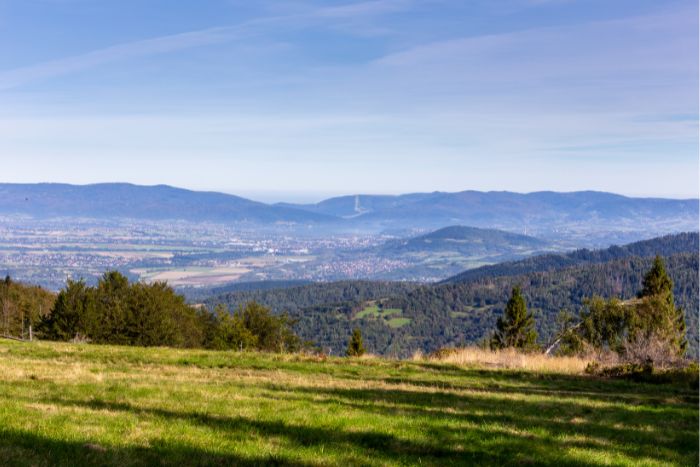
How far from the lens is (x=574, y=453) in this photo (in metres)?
10.0

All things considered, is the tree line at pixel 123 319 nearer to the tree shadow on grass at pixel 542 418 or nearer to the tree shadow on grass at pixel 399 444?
the tree shadow on grass at pixel 542 418

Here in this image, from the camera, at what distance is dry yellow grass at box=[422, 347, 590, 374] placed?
23641 mm

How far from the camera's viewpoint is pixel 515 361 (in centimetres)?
2495

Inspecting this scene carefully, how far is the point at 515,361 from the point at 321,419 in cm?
1543

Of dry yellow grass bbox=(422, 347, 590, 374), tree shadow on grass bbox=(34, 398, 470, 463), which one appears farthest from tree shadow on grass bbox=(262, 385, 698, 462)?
dry yellow grass bbox=(422, 347, 590, 374)

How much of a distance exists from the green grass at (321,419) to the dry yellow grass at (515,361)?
319 cm

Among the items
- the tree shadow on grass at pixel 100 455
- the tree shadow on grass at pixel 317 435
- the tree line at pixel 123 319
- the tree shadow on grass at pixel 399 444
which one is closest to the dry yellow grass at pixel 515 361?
the tree shadow on grass at pixel 399 444

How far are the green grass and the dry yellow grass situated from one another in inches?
126

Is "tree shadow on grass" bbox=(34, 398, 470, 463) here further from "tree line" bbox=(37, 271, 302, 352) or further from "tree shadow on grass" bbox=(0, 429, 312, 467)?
"tree line" bbox=(37, 271, 302, 352)

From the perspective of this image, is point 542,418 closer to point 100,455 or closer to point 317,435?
point 317,435

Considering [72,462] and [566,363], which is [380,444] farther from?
[566,363]

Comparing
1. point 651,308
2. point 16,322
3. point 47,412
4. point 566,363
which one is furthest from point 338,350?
point 47,412

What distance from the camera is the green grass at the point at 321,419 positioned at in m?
9.15

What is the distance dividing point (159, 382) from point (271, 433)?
6491mm
